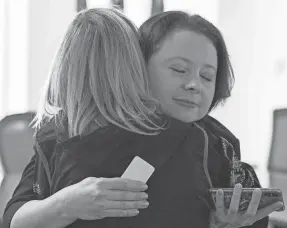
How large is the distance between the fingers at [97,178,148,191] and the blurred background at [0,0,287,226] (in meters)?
1.93

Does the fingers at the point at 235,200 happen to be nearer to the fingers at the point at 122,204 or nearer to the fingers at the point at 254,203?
the fingers at the point at 254,203

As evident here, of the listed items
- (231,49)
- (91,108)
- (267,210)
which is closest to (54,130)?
(91,108)

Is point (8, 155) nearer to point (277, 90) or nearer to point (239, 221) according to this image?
point (239, 221)

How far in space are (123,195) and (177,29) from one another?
1.11 ft

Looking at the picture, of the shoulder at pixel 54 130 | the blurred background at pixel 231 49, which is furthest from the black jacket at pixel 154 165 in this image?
the blurred background at pixel 231 49

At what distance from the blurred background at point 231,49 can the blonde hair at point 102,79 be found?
187 cm

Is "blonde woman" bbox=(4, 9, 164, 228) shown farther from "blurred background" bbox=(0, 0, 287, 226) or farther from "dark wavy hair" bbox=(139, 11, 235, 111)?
"blurred background" bbox=(0, 0, 287, 226)

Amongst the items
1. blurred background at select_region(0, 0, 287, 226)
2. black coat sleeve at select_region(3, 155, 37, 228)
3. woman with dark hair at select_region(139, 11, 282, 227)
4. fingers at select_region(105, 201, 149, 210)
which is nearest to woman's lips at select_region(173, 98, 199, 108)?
woman with dark hair at select_region(139, 11, 282, 227)

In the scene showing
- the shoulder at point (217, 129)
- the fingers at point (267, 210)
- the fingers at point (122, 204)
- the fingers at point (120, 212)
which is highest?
the shoulder at point (217, 129)

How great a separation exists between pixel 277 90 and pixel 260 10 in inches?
25.1

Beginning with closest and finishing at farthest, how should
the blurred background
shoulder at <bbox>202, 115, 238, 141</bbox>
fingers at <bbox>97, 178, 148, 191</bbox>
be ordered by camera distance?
fingers at <bbox>97, 178, 148, 191</bbox>, shoulder at <bbox>202, 115, 238, 141</bbox>, the blurred background

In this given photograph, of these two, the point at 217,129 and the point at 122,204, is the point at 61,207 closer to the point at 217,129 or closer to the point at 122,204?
the point at 122,204

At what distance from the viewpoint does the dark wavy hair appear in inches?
35.7

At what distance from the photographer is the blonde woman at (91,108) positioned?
0.76 m
